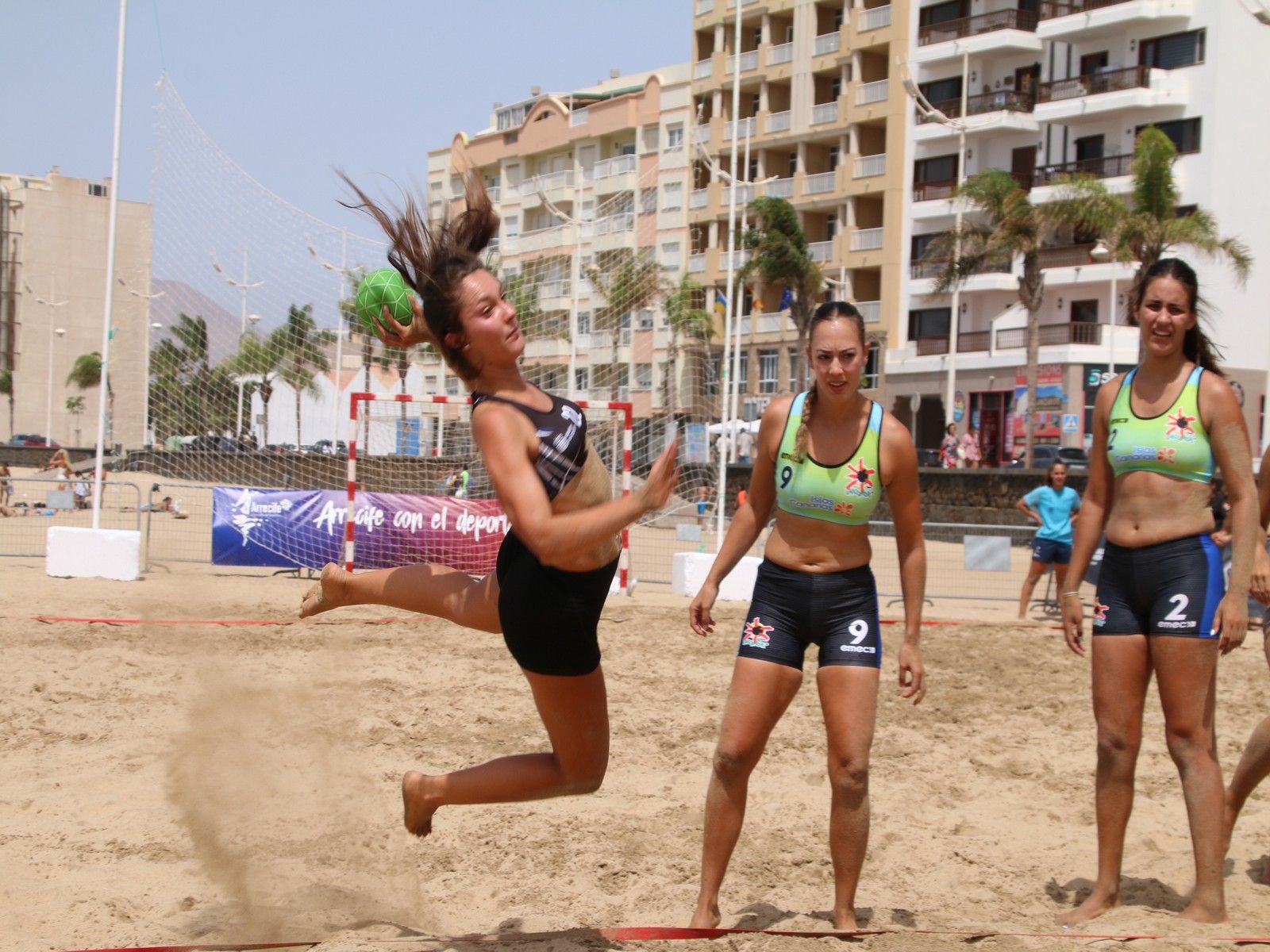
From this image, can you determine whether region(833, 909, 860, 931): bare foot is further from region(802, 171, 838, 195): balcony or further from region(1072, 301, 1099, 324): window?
region(802, 171, 838, 195): balcony

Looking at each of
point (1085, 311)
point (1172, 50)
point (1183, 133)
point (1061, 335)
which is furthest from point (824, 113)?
point (1061, 335)

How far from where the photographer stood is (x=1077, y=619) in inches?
176

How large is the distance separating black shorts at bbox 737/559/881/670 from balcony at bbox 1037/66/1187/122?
121ft

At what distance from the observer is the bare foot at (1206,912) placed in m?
3.88

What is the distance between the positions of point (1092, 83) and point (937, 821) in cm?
3723

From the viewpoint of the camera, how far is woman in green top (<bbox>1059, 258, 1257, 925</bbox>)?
3.99 meters

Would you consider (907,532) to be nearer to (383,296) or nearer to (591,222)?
(383,296)

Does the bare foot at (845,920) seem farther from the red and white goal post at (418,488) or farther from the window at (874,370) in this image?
the window at (874,370)

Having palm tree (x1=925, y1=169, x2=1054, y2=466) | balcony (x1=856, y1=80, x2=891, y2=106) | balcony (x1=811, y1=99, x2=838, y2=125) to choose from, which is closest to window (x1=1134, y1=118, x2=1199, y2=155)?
palm tree (x1=925, y1=169, x2=1054, y2=466)

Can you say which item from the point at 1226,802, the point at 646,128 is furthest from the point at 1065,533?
the point at 646,128

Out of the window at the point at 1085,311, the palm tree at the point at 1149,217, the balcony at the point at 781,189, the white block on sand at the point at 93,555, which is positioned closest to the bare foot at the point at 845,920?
the white block on sand at the point at 93,555

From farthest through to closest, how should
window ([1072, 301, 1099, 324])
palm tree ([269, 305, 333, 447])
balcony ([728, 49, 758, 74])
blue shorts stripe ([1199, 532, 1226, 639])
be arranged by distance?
balcony ([728, 49, 758, 74])
window ([1072, 301, 1099, 324])
palm tree ([269, 305, 333, 447])
blue shorts stripe ([1199, 532, 1226, 639])

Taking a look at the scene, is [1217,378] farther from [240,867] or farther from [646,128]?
[646,128]

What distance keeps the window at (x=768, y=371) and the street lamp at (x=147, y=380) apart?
34.1 m
